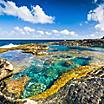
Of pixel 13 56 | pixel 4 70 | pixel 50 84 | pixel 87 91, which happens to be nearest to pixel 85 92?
pixel 87 91

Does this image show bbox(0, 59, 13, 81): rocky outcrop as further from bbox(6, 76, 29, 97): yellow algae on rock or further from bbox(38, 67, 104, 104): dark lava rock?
bbox(38, 67, 104, 104): dark lava rock

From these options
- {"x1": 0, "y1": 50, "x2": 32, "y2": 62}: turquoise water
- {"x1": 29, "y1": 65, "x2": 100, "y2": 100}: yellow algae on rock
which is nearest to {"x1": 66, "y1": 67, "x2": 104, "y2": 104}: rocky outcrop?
{"x1": 29, "y1": 65, "x2": 100, "y2": 100}: yellow algae on rock

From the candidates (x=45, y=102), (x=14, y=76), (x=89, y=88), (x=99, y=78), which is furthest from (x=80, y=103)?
(x=14, y=76)

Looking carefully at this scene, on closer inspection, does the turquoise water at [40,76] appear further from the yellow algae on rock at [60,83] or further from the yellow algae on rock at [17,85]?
the yellow algae on rock at [60,83]

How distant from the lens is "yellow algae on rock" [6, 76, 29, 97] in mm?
26638

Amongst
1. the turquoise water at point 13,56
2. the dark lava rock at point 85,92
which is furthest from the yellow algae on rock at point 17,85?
the turquoise water at point 13,56

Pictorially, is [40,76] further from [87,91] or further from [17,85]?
[87,91]

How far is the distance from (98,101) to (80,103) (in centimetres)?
98

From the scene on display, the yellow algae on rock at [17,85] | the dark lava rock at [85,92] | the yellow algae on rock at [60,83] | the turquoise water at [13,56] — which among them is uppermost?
the dark lava rock at [85,92]

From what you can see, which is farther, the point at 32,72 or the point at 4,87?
the point at 32,72

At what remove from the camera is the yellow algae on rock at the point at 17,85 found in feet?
87.4

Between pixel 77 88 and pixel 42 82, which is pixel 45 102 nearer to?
pixel 77 88

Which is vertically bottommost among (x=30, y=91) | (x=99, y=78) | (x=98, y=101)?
(x=30, y=91)

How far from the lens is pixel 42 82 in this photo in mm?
29328
